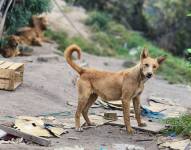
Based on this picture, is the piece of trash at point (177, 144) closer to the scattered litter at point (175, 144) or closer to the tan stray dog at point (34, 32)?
the scattered litter at point (175, 144)

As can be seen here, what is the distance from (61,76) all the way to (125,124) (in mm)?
5169

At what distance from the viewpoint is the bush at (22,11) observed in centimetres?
1681

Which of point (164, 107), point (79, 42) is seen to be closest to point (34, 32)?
point (79, 42)

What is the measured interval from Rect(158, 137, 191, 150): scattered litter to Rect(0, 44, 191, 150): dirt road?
0.15 metres

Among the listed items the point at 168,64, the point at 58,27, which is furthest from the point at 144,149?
the point at 58,27

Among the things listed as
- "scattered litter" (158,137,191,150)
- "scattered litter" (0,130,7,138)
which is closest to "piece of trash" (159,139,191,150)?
"scattered litter" (158,137,191,150)

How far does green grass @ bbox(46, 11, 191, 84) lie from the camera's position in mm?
21073

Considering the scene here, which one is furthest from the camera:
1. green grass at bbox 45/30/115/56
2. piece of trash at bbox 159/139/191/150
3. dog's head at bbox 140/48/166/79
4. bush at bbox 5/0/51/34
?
green grass at bbox 45/30/115/56

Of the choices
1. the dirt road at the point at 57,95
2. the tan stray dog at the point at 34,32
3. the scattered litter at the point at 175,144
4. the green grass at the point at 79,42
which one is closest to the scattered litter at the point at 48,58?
the dirt road at the point at 57,95

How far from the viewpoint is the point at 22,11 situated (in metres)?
17.1

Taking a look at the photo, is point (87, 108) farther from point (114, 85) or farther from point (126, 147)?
point (126, 147)

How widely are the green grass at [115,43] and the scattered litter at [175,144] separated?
9131mm

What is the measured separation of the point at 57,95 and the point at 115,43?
1221 centimetres

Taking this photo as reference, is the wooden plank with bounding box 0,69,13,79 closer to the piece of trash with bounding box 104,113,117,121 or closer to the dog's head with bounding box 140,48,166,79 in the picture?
the piece of trash with bounding box 104,113,117,121
